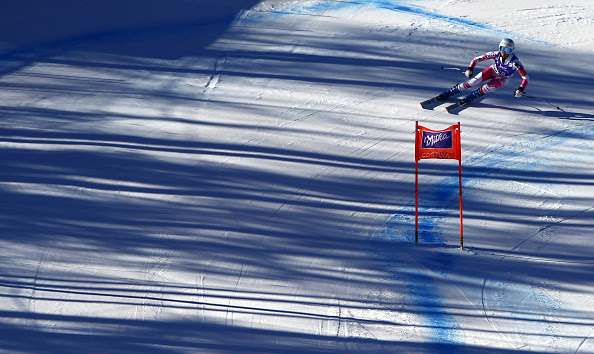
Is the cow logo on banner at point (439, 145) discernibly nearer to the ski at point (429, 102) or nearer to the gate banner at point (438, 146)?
the gate banner at point (438, 146)

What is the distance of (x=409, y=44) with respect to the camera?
435 inches

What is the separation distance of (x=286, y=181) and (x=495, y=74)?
368 cm

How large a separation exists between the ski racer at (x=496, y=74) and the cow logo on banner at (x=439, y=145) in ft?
6.99

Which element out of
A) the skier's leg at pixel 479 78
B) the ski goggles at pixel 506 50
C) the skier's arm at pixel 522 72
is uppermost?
the ski goggles at pixel 506 50

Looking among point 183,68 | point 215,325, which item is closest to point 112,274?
point 215,325

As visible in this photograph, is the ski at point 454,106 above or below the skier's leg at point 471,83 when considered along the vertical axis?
below

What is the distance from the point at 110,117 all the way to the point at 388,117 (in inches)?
172

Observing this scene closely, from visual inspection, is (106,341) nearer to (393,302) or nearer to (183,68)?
(393,302)

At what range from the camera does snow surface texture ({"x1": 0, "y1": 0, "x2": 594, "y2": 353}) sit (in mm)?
6594

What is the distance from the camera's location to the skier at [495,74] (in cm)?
902

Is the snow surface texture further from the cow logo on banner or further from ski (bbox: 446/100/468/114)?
the cow logo on banner

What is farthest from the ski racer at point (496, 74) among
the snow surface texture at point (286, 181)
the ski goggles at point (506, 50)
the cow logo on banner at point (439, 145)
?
the cow logo on banner at point (439, 145)

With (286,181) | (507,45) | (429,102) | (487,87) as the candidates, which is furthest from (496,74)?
(286,181)

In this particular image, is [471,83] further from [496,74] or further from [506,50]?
[506,50]
